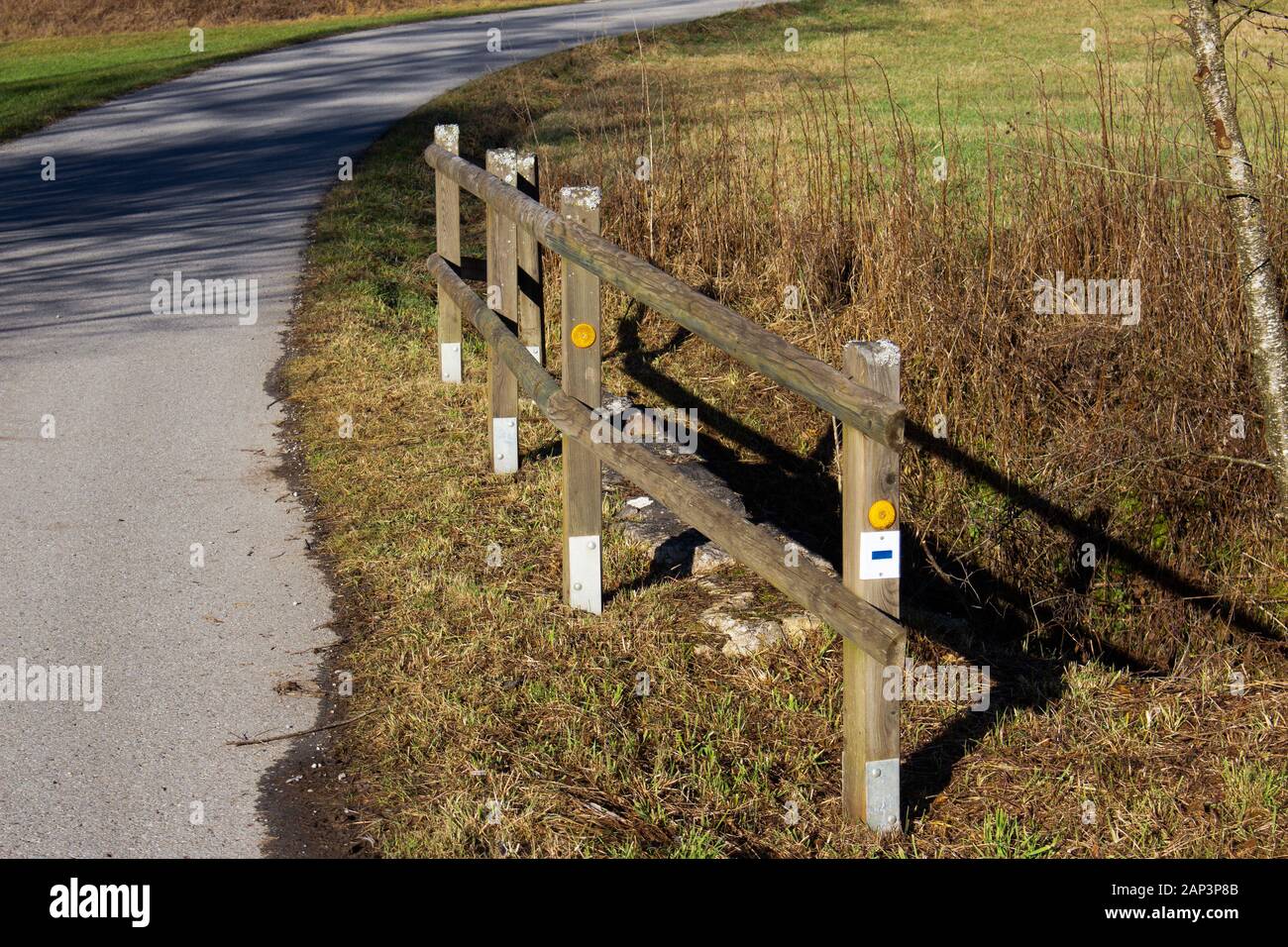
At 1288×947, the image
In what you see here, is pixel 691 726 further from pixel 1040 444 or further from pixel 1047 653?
pixel 1040 444

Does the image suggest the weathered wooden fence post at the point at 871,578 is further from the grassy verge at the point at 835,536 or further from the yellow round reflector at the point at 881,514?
the grassy verge at the point at 835,536

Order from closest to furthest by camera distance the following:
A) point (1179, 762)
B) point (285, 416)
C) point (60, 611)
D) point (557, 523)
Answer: point (1179, 762) → point (60, 611) → point (557, 523) → point (285, 416)

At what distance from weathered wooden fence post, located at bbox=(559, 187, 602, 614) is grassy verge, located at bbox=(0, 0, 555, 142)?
44.1ft

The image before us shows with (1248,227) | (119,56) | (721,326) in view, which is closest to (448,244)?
(721,326)

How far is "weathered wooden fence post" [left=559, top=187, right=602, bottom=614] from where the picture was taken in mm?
5199

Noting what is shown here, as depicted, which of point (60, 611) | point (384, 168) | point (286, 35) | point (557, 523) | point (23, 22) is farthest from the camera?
point (23, 22)

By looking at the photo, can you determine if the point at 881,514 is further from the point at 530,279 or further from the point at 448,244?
the point at 448,244

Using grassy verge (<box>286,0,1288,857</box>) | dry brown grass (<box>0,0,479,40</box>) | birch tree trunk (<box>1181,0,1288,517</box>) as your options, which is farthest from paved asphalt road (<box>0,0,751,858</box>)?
dry brown grass (<box>0,0,479,40</box>)

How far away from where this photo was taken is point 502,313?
666 centimetres

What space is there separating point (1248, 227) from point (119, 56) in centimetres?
2429

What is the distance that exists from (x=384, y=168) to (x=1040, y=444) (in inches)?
335

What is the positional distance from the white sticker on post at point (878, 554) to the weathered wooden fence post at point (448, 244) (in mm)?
4185

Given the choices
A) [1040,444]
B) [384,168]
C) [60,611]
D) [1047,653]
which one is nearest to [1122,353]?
[1040,444]

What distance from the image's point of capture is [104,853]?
3.82m
